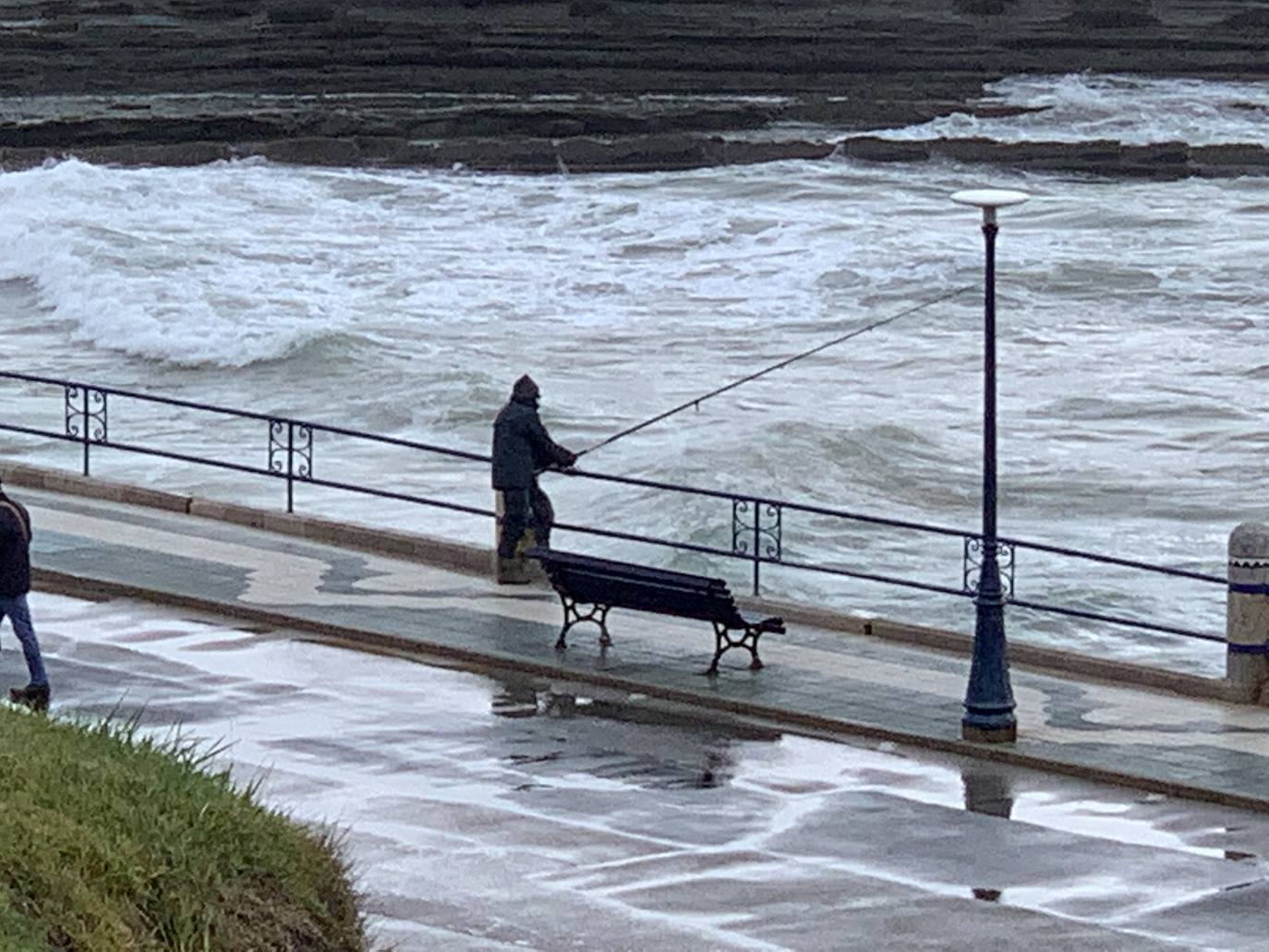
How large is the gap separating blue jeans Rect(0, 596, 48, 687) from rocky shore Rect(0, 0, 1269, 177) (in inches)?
2128

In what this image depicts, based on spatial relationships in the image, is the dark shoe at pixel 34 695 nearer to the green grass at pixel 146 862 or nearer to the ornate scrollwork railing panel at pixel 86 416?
the green grass at pixel 146 862

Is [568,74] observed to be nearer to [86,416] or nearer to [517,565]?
[86,416]

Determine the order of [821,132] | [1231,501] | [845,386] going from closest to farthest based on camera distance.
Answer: [1231,501]
[845,386]
[821,132]

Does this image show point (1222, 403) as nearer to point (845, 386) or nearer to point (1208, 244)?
point (845, 386)

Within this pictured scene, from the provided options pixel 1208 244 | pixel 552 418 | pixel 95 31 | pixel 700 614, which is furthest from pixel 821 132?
pixel 700 614

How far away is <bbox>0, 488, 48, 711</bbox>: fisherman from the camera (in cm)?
1574

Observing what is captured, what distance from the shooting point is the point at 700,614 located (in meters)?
17.7

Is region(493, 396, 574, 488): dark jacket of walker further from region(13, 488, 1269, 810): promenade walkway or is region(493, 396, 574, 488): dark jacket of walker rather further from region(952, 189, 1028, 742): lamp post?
region(952, 189, 1028, 742): lamp post

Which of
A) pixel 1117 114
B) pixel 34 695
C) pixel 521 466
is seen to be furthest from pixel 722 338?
pixel 1117 114

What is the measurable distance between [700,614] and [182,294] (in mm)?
31987

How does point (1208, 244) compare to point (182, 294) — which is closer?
point (182, 294)

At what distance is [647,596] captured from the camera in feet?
58.9

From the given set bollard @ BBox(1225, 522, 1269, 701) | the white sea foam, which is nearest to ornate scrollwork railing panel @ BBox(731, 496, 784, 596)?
bollard @ BBox(1225, 522, 1269, 701)

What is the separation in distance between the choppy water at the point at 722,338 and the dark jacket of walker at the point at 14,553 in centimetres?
937
